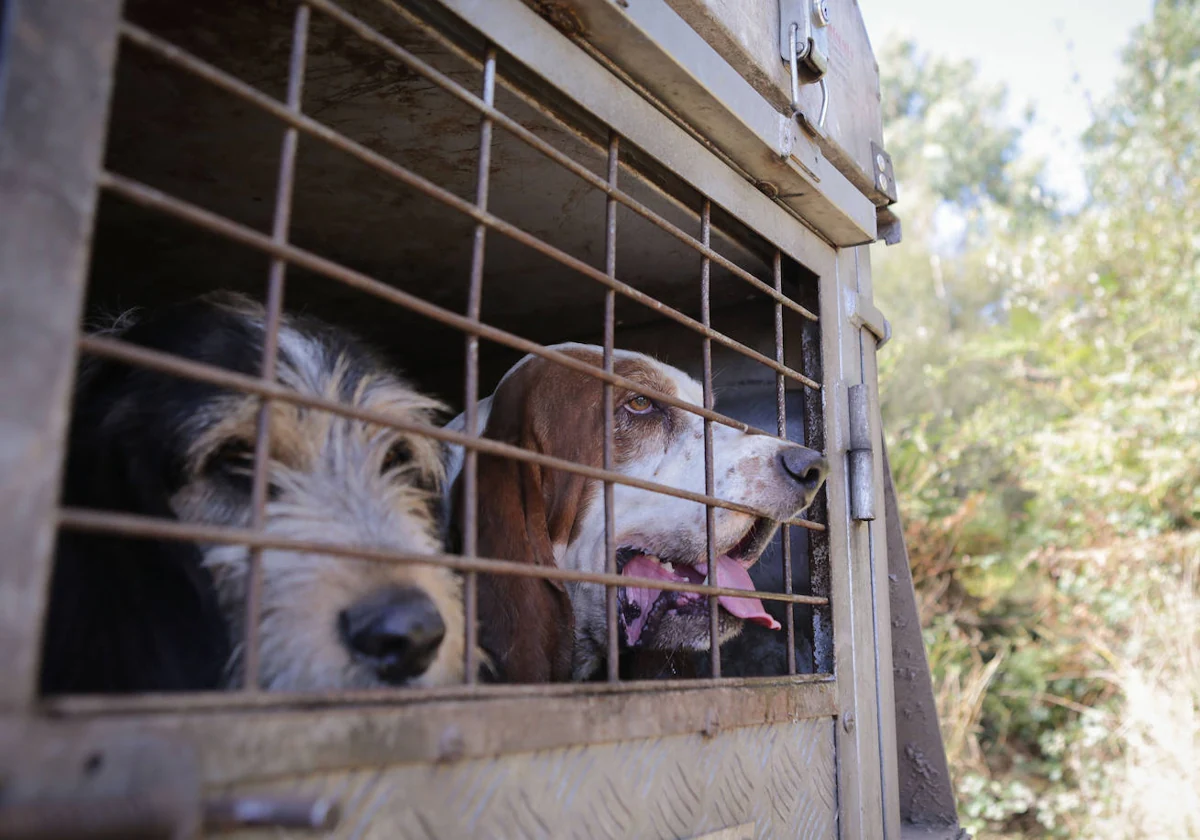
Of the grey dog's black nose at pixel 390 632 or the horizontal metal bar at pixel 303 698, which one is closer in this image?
the horizontal metal bar at pixel 303 698

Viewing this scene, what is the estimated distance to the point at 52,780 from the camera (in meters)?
0.92

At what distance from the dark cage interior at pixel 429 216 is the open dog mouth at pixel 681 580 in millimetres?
124

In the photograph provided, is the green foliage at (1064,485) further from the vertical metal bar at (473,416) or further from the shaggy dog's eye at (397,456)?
the vertical metal bar at (473,416)

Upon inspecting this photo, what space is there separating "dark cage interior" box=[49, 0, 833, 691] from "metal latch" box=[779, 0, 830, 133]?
0.40 meters

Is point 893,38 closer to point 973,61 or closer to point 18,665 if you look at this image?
point 973,61

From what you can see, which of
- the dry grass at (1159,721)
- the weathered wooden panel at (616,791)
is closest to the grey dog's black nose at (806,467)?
the weathered wooden panel at (616,791)

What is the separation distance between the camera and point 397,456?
2281 mm

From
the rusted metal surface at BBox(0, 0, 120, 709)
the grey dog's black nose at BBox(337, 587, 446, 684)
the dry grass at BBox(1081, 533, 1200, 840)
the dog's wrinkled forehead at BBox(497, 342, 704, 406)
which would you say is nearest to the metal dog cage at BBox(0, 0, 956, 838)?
the rusted metal surface at BBox(0, 0, 120, 709)

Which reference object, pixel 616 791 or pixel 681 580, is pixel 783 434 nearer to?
pixel 681 580

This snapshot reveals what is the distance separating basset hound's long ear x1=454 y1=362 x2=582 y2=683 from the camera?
241cm

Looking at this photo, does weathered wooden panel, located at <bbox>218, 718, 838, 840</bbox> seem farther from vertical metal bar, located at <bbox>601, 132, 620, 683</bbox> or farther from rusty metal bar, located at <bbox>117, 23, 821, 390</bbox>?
rusty metal bar, located at <bbox>117, 23, 821, 390</bbox>

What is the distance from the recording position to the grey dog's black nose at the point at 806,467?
259cm

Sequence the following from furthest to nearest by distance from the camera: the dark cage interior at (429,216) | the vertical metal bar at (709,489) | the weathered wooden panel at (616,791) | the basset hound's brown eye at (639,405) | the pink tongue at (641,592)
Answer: the basset hound's brown eye at (639,405) < the pink tongue at (641,592) < the vertical metal bar at (709,489) < the dark cage interior at (429,216) < the weathered wooden panel at (616,791)

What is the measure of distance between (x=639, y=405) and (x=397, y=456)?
1.06m
